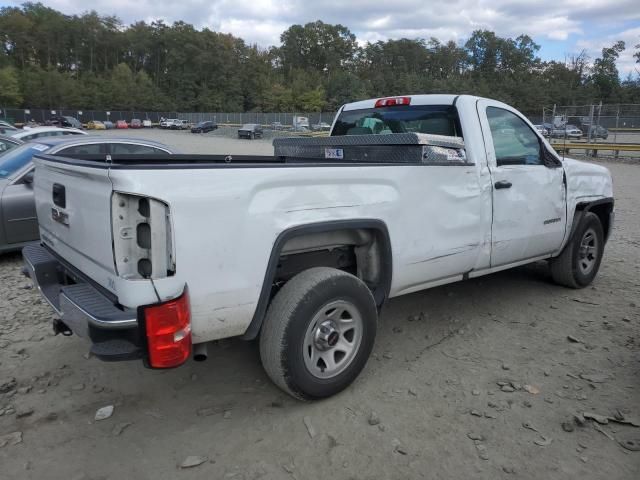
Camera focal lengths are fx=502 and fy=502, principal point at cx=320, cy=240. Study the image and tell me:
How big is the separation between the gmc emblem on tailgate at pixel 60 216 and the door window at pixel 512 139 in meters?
3.28

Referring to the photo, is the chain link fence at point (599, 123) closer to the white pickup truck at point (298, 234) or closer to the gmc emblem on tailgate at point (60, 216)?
the white pickup truck at point (298, 234)

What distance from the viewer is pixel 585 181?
5215 mm

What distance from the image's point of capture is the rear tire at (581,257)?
5211 millimetres

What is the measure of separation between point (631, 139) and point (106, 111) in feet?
292

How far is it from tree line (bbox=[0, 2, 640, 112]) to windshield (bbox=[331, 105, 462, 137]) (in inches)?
3670

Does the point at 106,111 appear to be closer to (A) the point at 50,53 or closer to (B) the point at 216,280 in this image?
(A) the point at 50,53

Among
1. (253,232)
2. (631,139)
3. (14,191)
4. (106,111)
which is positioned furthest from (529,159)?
(106,111)

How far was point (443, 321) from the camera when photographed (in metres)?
4.61

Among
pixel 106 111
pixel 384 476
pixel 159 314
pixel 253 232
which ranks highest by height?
pixel 106 111

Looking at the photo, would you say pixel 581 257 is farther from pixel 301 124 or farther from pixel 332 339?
pixel 301 124

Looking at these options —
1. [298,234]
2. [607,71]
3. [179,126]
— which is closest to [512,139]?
[298,234]

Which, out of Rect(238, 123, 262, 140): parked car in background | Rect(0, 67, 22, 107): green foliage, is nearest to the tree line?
Rect(0, 67, 22, 107): green foliage

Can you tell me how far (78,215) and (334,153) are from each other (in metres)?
2.31

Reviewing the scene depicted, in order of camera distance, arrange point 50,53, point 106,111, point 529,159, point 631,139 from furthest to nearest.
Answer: point 50,53 < point 106,111 < point 631,139 < point 529,159
